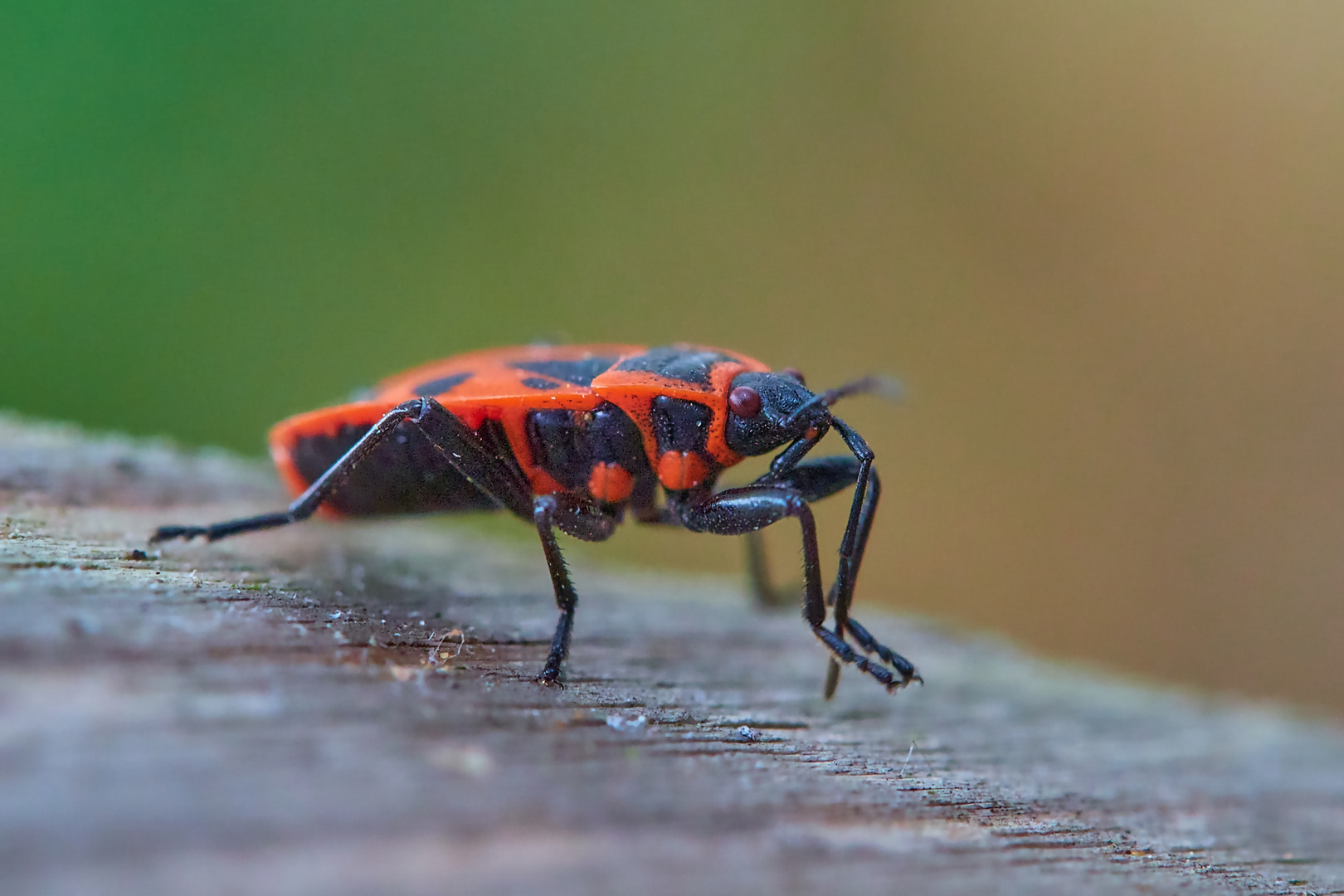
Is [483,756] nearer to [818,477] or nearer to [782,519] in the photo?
[782,519]

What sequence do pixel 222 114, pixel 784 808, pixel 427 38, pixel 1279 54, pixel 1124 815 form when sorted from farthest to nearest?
pixel 1279 54 < pixel 427 38 < pixel 222 114 < pixel 1124 815 < pixel 784 808

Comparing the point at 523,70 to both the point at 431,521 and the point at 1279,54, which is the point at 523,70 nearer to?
the point at 431,521

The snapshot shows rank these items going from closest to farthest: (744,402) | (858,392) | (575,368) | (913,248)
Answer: (744,402) < (575,368) < (858,392) < (913,248)

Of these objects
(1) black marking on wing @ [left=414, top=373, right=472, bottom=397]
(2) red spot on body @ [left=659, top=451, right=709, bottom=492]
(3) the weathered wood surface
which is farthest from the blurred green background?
(3) the weathered wood surface

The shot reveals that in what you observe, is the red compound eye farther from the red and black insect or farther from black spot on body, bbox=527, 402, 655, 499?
black spot on body, bbox=527, 402, 655, 499

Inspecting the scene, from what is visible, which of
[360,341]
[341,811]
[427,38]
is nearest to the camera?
[341,811]

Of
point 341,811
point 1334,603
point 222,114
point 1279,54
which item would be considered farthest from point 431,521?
point 1279,54

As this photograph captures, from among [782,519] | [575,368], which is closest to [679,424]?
[575,368]
